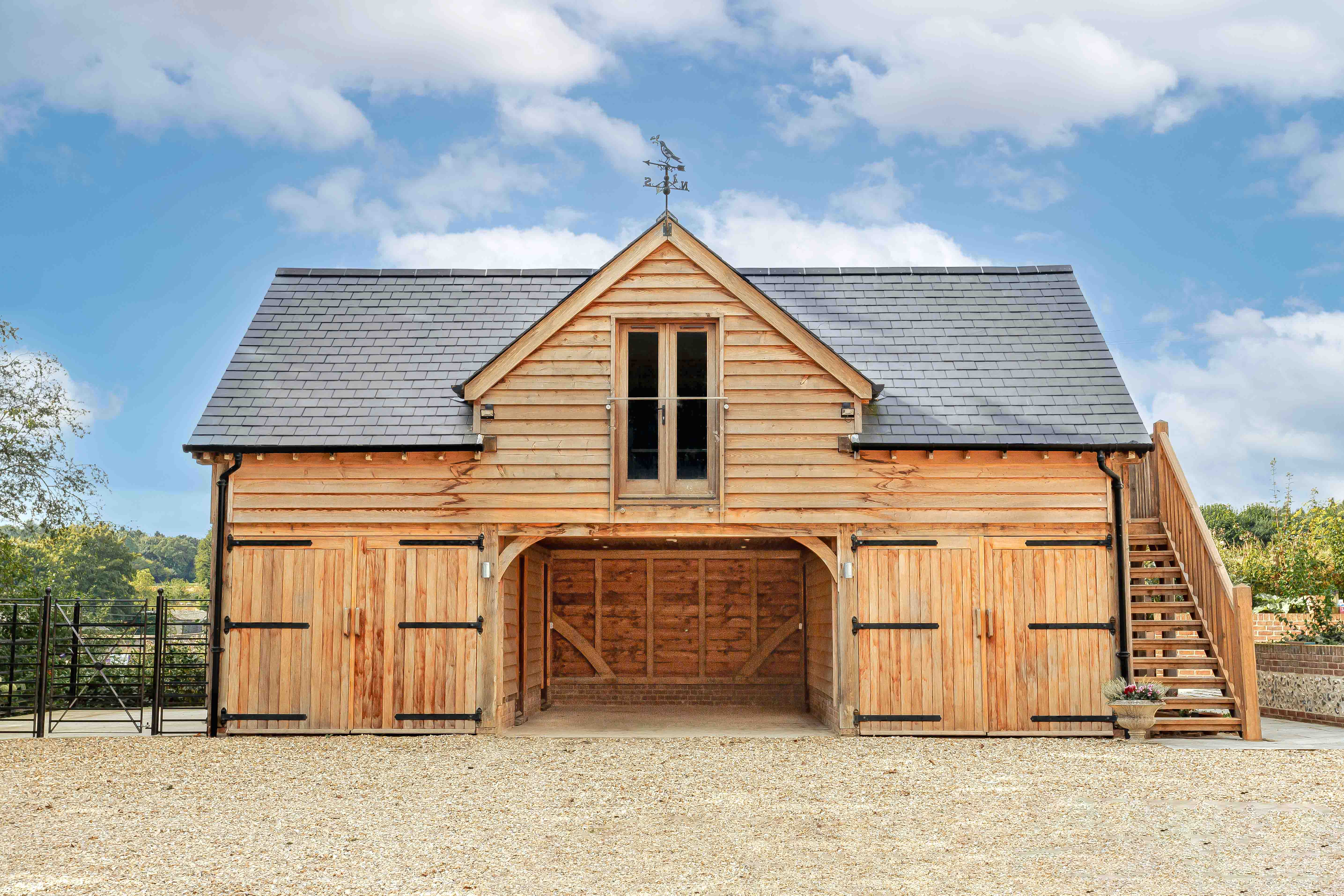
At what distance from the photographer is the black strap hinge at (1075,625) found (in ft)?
34.3

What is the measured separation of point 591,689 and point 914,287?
22.8 feet

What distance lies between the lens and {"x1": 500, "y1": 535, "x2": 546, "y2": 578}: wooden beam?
1064cm

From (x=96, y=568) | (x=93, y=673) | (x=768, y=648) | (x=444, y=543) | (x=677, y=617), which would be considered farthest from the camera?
(x=96, y=568)

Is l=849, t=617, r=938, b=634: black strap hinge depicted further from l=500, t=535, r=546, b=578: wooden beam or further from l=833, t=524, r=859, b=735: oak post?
l=500, t=535, r=546, b=578: wooden beam

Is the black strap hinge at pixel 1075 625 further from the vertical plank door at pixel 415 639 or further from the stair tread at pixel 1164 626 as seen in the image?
the vertical plank door at pixel 415 639

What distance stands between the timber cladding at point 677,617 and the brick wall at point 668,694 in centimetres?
6

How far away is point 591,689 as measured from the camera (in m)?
14.3

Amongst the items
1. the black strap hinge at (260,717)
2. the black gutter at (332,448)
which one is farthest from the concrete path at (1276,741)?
the black strap hinge at (260,717)

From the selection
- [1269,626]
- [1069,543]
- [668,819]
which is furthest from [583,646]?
→ [1269,626]

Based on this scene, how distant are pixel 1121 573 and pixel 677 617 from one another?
6032 mm

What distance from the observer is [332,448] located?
10.5m

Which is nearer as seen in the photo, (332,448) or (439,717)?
(439,717)

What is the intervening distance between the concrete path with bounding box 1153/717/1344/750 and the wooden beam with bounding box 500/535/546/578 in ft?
21.3

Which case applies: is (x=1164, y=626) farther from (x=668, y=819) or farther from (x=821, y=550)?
(x=668, y=819)
